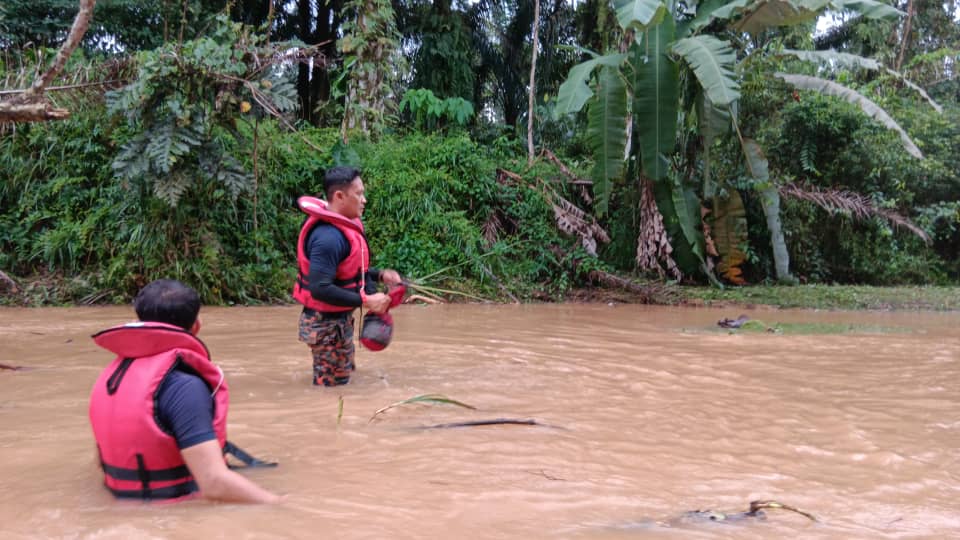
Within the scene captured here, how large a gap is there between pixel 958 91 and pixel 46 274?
1933 cm

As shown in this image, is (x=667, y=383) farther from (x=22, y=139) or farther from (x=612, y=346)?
(x=22, y=139)

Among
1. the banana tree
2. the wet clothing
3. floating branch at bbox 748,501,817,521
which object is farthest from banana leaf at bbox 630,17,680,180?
floating branch at bbox 748,501,817,521

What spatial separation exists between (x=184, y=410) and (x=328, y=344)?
7.75 feet

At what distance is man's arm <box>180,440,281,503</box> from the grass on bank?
8.82 meters

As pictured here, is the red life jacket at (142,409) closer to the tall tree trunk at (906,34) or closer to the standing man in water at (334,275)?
the standing man in water at (334,275)

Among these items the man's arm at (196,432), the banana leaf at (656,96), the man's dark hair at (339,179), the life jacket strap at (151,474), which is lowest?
the life jacket strap at (151,474)

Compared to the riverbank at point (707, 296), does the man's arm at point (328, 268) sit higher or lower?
higher

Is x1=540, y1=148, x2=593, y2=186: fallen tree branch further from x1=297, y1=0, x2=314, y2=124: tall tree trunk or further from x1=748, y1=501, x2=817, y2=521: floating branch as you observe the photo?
x1=748, y1=501, x2=817, y2=521: floating branch

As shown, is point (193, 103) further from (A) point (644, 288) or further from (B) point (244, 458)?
(B) point (244, 458)

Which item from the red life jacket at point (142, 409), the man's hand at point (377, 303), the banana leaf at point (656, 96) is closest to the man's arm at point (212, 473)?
the red life jacket at point (142, 409)

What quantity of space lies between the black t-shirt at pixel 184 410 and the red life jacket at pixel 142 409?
26mm

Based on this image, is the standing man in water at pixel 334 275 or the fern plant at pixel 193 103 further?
the fern plant at pixel 193 103

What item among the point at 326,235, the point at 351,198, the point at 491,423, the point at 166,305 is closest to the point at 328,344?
the point at 326,235

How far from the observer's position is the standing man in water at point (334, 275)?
4590 mm
